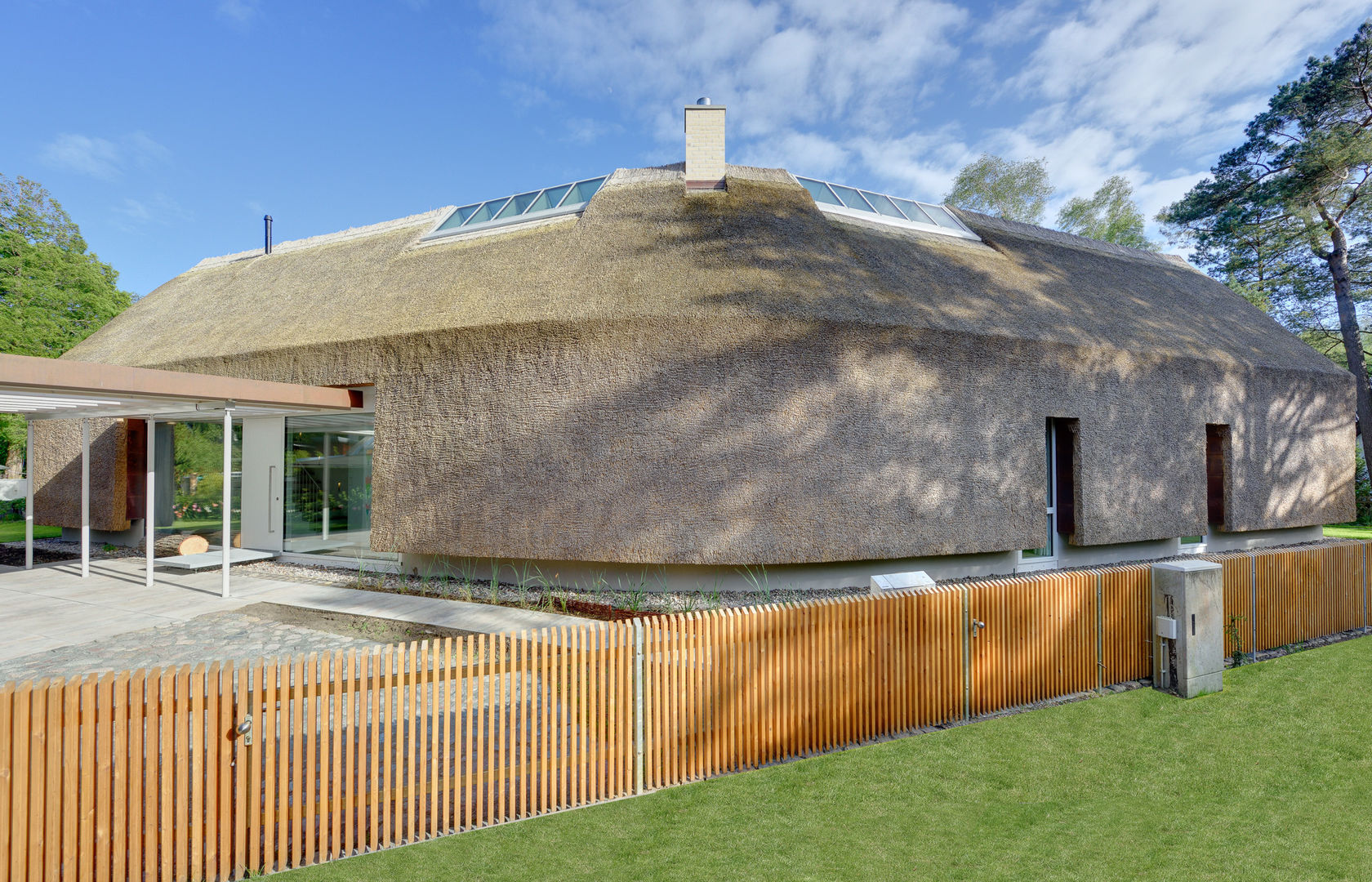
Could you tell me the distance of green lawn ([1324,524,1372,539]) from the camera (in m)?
18.2

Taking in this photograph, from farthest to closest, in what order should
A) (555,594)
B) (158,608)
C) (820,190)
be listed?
(820,190) → (555,594) → (158,608)

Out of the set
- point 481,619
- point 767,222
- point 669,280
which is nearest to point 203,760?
point 481,619

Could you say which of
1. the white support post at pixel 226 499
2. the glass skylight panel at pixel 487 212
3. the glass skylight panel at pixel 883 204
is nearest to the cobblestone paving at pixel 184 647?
the white support post at pixel 226 499

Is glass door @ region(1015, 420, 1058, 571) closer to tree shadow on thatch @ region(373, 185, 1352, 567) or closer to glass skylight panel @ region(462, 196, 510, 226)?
tree shadow on thatch @ region(373, 185, 1352, 567)

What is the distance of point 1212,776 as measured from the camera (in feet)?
15.3

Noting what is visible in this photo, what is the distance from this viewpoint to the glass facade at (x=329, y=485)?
39.2 ft

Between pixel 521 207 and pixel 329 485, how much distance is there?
704cm

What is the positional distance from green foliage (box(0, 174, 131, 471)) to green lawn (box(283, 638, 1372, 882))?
103 ft

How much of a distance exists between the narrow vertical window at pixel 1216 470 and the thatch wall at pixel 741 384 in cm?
29

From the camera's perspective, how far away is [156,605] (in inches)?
358

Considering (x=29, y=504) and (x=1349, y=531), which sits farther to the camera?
(x=1349, y=531)

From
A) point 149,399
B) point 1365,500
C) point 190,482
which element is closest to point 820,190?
point 149,399

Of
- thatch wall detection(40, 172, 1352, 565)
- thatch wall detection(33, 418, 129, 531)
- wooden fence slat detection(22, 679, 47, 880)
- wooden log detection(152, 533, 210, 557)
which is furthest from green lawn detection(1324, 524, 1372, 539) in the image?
thatch wall detection(33, 418, 129, 531)

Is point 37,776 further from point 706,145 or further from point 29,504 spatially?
point 29,504
